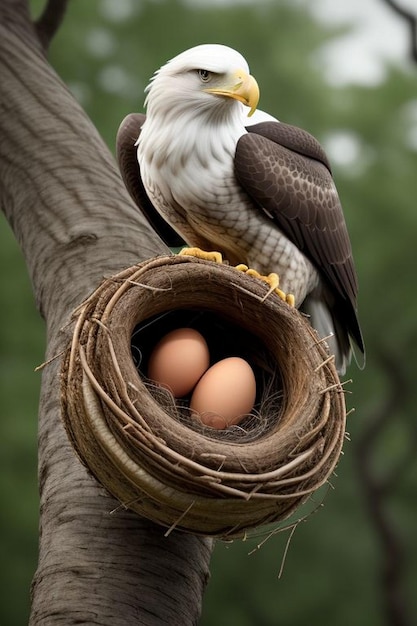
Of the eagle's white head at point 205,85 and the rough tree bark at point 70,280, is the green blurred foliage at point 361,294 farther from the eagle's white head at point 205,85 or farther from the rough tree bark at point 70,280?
the eagle's white head at point 205,85

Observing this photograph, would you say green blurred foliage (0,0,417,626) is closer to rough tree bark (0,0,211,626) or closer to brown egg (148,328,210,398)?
rough tree bark (0,0,211,626)

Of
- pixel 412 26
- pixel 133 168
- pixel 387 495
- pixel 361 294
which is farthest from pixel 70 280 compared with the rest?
pixel 387 495

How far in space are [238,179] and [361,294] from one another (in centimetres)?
303

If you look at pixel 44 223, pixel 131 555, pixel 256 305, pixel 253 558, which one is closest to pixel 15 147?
pixel 44 223

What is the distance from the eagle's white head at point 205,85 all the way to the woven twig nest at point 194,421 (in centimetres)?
28

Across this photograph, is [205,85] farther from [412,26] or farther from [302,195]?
[412,26]

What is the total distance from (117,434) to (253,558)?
10.9ft

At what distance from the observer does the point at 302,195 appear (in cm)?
136

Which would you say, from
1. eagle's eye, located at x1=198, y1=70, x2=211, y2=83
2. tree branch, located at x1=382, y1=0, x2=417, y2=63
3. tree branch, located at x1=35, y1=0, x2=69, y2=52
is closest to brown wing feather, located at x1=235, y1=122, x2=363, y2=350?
eagle's eye, located at x1=198, y1=70, x2=211, y2=83

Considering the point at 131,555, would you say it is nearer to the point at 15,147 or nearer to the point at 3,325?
the point at 15,147

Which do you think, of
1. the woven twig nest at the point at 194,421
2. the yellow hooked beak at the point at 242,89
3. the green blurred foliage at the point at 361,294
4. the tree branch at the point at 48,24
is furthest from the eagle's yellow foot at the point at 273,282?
the green blurred foliage at the point at 361,294

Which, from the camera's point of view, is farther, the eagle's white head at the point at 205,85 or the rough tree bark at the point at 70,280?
the eagle's white head at the point at 205,85

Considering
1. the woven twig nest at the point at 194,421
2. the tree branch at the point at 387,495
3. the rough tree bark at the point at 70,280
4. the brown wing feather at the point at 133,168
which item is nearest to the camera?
the woven twig nest at the point at 194,421

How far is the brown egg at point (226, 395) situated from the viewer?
110 cm
